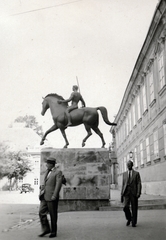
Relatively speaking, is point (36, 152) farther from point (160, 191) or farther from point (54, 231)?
point (54, 231)

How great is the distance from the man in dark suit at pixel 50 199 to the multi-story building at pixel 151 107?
11728mm

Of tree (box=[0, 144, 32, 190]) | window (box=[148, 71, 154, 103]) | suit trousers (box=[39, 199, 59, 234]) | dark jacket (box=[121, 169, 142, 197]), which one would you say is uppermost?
window (box=[148, 71, 154, 103])

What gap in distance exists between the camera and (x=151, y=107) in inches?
821

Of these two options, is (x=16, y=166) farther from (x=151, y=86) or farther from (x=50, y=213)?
(x=50, y=213)

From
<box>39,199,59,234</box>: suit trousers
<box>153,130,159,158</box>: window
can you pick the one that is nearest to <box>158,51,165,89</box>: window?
<box>153,130,159,158</box>: window

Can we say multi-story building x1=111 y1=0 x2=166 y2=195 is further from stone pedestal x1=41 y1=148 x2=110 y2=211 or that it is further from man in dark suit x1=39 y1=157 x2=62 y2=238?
man in dark suit x1=39 y1=157 x2=62 y2=238

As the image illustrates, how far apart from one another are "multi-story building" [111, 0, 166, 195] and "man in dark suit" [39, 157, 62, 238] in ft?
38.5

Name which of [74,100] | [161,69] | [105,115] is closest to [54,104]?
[74,100]

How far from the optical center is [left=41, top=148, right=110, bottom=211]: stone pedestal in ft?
35.9

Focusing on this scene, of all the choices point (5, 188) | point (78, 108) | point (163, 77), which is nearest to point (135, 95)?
point (163, 77)

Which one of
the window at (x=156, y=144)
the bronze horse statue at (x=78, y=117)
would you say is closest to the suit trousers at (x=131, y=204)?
the bronze horse statue at (x=78, y=117)

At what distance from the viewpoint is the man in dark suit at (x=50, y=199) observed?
6227 millimetres

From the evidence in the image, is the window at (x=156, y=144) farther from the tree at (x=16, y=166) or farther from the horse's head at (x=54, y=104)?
the tree at (x=16, y=166)

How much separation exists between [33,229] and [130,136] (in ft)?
81.2
